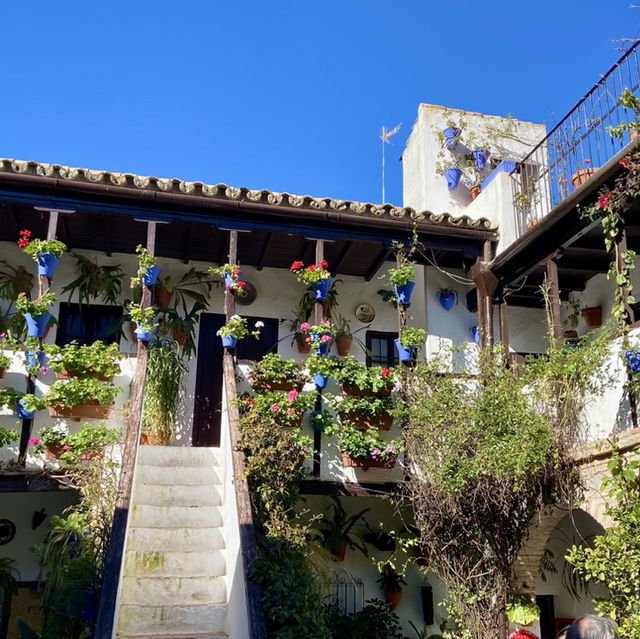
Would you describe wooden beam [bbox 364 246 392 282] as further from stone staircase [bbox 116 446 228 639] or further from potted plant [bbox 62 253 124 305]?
stone staircase [bbox 116 446 228 639]

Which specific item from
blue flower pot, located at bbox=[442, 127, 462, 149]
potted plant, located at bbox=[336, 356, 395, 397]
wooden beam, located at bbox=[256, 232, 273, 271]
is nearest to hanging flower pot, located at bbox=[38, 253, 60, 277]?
wooden beam, located at bbox=[256, 232, 273, 271]

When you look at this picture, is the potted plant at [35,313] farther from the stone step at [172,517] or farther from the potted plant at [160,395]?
the stone step at [172,517]

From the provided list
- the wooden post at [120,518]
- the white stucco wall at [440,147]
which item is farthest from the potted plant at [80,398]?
the white stucco wall at [440,147]

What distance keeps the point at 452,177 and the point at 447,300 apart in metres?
2.85

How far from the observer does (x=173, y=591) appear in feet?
22.1

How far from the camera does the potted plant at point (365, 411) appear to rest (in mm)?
8734

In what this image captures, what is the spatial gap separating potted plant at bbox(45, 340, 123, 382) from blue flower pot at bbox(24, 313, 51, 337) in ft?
0.65

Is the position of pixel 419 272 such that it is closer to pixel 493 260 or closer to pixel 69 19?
pixel 493 260

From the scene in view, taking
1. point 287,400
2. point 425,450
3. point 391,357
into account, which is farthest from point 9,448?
point 391,357

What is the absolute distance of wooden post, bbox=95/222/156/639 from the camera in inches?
191

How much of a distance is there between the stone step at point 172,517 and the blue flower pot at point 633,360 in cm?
432

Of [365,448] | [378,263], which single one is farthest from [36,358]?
[378,263]

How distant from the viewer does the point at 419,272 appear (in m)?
11.2

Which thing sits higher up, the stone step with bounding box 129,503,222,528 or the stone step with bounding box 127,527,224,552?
the stone step with bounding box 129,503,222,528
